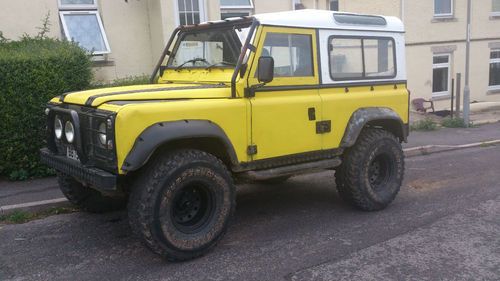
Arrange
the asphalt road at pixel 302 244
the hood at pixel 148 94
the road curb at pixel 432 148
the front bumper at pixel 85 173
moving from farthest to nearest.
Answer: the road curb at pixel 432 148
the hood at pixel 148 94
the asphalt road at pixel 302 244
the front bumper at pixel 85 173

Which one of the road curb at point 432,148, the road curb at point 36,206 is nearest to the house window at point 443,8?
the road curb at point 432,148

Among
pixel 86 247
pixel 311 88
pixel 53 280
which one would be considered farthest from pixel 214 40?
pixel 53 280

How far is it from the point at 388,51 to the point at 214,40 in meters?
2.12

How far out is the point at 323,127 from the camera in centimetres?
525

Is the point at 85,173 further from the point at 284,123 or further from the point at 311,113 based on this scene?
the point at 311,113

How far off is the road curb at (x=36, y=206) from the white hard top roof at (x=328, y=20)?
126 inches

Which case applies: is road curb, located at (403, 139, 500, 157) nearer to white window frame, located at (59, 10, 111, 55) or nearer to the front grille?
white window frame, located at (59, 10, 111, 55)

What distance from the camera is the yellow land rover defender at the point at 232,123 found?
161 inches

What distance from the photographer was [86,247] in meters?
4.74

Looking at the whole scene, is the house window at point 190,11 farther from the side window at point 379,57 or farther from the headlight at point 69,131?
the headlight at point 69,131

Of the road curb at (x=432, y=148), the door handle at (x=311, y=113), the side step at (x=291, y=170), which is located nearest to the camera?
the side step at (x=291, y=170)

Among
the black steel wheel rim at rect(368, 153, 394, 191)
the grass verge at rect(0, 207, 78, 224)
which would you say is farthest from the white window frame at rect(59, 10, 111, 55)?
the black steel wheel rim at rect(368, 153, 394, 191)

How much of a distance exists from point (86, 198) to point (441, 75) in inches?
519

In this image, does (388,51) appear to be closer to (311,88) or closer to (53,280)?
(311,88)
